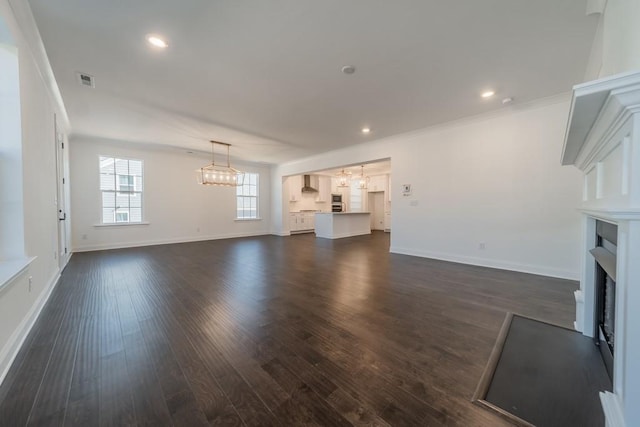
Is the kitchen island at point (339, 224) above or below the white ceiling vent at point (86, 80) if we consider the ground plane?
below

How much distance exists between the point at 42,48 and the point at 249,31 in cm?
229

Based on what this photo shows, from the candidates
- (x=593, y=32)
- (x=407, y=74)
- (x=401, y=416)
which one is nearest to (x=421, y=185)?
(x=407, y=74)

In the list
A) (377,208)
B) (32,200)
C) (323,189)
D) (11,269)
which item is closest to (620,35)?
(11,269)

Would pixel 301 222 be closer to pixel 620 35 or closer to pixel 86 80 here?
pixel 86 80

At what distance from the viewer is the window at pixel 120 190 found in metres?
6.21

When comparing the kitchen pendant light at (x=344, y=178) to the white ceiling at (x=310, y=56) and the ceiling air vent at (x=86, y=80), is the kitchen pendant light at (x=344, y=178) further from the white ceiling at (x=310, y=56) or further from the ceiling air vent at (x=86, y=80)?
the ceiling air vent at (x=86, y=80)

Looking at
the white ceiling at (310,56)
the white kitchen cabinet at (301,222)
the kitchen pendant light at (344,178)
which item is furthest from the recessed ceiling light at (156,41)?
the kitchen pendant light at (344,178)

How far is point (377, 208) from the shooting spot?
11.9 metres

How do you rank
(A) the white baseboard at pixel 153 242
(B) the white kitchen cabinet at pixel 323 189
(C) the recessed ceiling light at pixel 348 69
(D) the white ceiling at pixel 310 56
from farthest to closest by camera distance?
(B) the white kitchen cabinet at pixel 323 189, (A) the white baseboard at pixel 153 242, (C) the recessed ceiling light at pixel 348 69, (D) the white ceiling at pixel 310 56

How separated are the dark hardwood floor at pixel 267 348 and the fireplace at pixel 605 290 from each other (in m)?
0.42

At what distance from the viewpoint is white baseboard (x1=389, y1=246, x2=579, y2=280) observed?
3621 millimetres

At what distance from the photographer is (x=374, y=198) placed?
12.0 meters

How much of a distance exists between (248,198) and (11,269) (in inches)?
290

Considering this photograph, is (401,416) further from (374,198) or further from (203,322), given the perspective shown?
(374,198)
